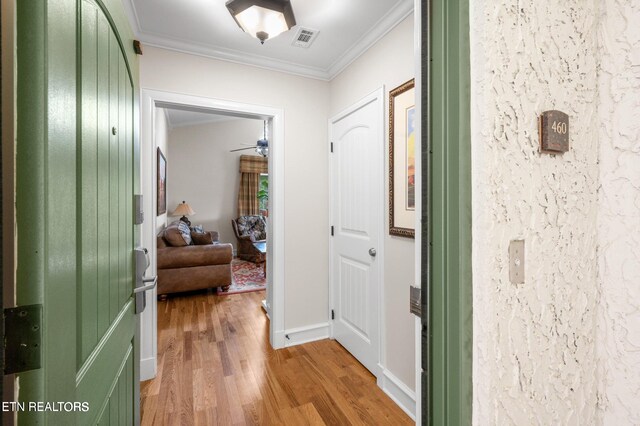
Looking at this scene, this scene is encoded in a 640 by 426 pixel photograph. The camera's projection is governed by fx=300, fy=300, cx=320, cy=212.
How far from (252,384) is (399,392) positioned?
102 cm

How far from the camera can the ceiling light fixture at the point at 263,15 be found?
1698 millimetres

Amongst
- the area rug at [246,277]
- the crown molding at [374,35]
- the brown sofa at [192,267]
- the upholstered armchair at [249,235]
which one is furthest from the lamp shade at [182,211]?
the crown molding at [374,35]

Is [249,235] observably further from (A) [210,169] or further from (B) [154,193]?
(B) [154,193]

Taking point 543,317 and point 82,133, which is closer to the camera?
point 82,133

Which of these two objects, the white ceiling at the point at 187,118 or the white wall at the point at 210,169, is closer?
the white ceiling at the point at 187,118

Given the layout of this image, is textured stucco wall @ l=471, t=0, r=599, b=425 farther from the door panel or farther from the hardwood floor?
the hardwood floor

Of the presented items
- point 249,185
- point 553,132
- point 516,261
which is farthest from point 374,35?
point 249,185

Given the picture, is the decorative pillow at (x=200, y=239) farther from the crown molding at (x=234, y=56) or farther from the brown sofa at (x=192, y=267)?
the crown molding at (x=234, y=56)

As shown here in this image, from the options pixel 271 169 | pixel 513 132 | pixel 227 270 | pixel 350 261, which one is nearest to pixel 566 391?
pixel 513 132

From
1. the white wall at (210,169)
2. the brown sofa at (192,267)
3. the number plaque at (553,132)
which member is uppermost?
the white wall at (210,169)

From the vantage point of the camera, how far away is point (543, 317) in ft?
2.81

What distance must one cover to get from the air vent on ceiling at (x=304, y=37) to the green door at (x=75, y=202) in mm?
1426

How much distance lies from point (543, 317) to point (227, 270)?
13.0ft

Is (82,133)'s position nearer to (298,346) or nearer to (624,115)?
(624,115)
